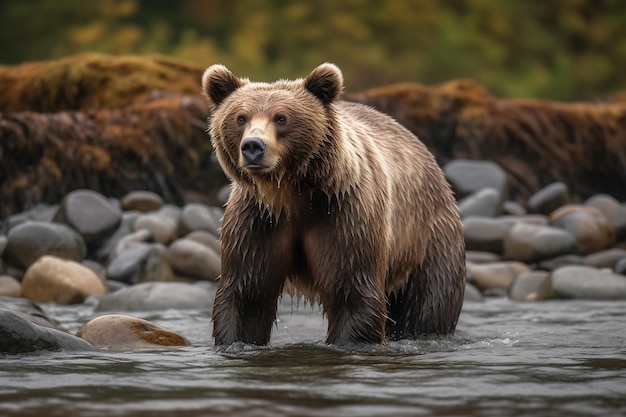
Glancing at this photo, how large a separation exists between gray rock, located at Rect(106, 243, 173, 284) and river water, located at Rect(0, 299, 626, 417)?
140 inches

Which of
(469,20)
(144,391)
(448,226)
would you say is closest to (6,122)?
(448,226)

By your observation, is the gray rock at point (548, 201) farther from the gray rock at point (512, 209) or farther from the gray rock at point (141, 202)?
the gray rock at point (141, 202)

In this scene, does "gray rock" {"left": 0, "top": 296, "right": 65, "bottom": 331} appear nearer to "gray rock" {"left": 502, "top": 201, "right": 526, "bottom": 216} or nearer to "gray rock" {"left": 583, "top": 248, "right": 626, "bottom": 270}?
"gray rock" {"left": 583, "top": 248, "right": 626, "bottom": 270}

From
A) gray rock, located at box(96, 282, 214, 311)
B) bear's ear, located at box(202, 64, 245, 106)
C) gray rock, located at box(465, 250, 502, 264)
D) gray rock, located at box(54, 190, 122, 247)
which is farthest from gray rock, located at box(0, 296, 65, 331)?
gray rock, located at box(465, 250, 502, 264)

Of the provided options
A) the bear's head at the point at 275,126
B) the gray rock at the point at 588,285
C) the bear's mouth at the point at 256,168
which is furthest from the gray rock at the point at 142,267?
the bear's mouth at the point at 256,168

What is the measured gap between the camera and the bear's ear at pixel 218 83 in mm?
6461

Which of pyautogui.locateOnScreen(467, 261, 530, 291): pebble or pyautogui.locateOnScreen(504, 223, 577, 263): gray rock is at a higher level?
pyautogui.locateOnScreen(504, 223, 577, 263): gray rock

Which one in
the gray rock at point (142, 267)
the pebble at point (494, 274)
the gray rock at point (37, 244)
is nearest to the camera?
the gray rock at point (142, 267)

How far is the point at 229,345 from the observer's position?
6.46 metres

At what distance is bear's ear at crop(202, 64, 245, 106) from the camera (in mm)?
6461

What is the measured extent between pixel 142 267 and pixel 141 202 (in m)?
2.60

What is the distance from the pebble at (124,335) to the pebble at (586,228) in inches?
276

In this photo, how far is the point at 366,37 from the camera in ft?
77.1

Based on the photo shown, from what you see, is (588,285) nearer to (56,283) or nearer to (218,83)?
(56,283)
